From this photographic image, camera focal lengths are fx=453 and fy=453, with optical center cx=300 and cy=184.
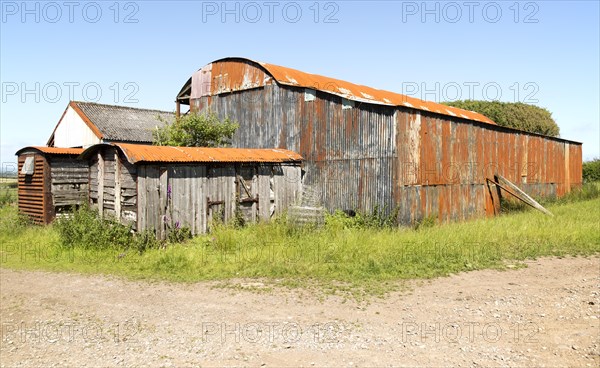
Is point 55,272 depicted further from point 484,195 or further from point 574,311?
point 484,195

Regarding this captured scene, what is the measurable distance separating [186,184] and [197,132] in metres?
5.12

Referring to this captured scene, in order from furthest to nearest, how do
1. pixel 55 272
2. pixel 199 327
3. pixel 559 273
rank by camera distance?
1. pixel 55 272
2. pixel 559 273
3. pixel 199 327

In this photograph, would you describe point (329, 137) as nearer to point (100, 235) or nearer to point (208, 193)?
point (208, 193)

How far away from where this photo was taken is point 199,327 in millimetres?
6645

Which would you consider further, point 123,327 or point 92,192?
point 92,192

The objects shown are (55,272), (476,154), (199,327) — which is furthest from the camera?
(476,154)

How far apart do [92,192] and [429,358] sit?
12.6 metres

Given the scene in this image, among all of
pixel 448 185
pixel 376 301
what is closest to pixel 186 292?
pixel 376 301

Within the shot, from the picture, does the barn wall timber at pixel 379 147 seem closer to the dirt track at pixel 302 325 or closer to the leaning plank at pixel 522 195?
the leaning plank at pixel 522 195

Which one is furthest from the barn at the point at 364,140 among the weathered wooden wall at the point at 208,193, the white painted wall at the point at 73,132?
the white painted wall at the point at 73,132

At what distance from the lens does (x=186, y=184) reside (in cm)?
1353

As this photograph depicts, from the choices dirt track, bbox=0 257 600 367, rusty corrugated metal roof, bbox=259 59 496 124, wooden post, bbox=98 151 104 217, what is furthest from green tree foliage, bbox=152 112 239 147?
dirt track, bbox=0 257 600 367

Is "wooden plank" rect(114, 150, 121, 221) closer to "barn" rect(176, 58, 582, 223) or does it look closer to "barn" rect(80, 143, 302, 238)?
"barn" rect(80, 143, 302, 238)

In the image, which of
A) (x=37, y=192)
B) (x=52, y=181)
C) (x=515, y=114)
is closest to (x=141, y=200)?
(x=52, y=181)
